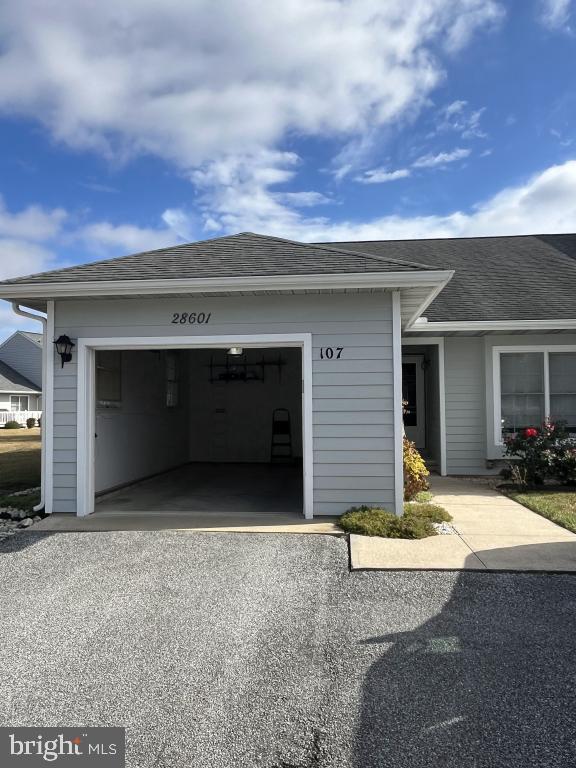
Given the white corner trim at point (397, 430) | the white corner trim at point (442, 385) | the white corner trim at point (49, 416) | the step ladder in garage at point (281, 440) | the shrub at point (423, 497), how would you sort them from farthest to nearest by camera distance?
the step ladder in garage at point (281, 440) < the white corner trim at point (442, 385) < the shrub at point (423, 497) < the white corner trim at point (49, 416) < the white corner trim at point (397, 430)

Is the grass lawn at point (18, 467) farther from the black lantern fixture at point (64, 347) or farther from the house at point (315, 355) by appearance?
the black lantern fixture at point (64, 347)

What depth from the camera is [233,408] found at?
1306cm

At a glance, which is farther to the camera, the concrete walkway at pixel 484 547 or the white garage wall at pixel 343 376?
the white garage wall at pixel 343 376

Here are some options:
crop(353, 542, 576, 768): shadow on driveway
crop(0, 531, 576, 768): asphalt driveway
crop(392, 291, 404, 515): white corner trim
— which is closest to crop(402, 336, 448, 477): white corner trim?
crop(392, 291, 404, 515): white corner trim

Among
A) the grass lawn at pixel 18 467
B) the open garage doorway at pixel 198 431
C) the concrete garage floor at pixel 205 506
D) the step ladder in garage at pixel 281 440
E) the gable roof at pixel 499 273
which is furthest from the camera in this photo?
the step ladder in garage at pixel 281 440

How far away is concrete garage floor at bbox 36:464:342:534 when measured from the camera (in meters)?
5.79

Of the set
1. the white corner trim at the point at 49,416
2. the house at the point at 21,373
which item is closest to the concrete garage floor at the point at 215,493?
the white corner trim at the point at 49,416

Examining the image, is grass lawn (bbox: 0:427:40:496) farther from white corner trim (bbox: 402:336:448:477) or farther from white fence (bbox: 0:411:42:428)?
white fence (bbox: 0:411:42:428)

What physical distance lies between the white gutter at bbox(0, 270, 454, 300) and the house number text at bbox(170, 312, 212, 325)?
1.20 feet

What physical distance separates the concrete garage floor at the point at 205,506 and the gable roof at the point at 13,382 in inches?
1035

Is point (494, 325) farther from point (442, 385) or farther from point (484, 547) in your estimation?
point (484, 547)

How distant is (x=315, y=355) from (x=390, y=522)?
2055 mm

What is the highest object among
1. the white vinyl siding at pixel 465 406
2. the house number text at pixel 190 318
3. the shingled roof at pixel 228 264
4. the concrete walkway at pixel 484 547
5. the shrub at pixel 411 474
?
the shingled roof at pixel 228 264

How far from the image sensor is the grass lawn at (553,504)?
5.96 m
